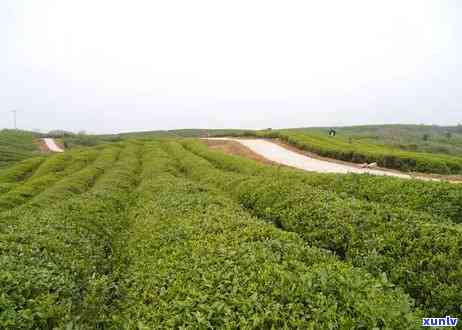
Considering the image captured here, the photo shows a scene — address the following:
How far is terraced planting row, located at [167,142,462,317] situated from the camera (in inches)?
170

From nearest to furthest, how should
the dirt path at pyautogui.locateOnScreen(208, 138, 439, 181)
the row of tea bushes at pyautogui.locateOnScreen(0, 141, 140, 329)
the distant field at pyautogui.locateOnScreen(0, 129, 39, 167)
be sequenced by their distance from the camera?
the row of tea bushes at pyautogui.locateOnScreen(0, 141, 140, 329) → the dirt path at pyautogui.locateOnScreen(208, 138, 439, 181) → the distant field at pyautogui.locateOnScreen(0, 129, 39, 167)

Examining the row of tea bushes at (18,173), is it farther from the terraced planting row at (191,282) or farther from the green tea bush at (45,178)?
the terraced planting row at (191,282)

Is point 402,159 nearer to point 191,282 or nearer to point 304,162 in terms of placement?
point 304,162

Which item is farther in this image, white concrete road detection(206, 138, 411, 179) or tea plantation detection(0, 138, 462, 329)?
white concrete road detection(206, 138, 411, 179)

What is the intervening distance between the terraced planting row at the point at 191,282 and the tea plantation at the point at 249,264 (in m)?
0.02

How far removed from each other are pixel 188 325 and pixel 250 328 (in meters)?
0.62

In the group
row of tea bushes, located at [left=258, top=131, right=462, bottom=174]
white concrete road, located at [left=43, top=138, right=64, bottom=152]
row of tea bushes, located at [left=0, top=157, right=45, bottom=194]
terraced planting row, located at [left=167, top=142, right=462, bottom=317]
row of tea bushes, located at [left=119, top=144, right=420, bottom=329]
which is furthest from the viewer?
white concrete road, located at [left=43, top=138, right=64, bottom=152]

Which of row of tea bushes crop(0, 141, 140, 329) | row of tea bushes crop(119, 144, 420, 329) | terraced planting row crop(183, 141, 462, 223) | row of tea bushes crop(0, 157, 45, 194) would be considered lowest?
row of tea bushes crop(0, 157, 45, 194)

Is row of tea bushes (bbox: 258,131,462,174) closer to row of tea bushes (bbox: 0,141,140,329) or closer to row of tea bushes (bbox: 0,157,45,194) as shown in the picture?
row of tea bushes (bbox: 0,141,140,329)

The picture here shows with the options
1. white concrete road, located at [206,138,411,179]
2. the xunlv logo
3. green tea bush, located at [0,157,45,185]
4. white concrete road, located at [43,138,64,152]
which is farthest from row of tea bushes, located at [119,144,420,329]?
white concrete road, located at [43,138,64,152]

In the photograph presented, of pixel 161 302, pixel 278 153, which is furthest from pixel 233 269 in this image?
pixel 278 153

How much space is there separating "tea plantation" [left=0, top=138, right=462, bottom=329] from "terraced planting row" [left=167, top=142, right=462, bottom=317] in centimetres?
2

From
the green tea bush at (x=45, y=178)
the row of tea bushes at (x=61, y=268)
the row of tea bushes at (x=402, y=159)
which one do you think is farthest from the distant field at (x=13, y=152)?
the row of tea bushes at (x=61, y=268)

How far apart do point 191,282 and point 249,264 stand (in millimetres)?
766
